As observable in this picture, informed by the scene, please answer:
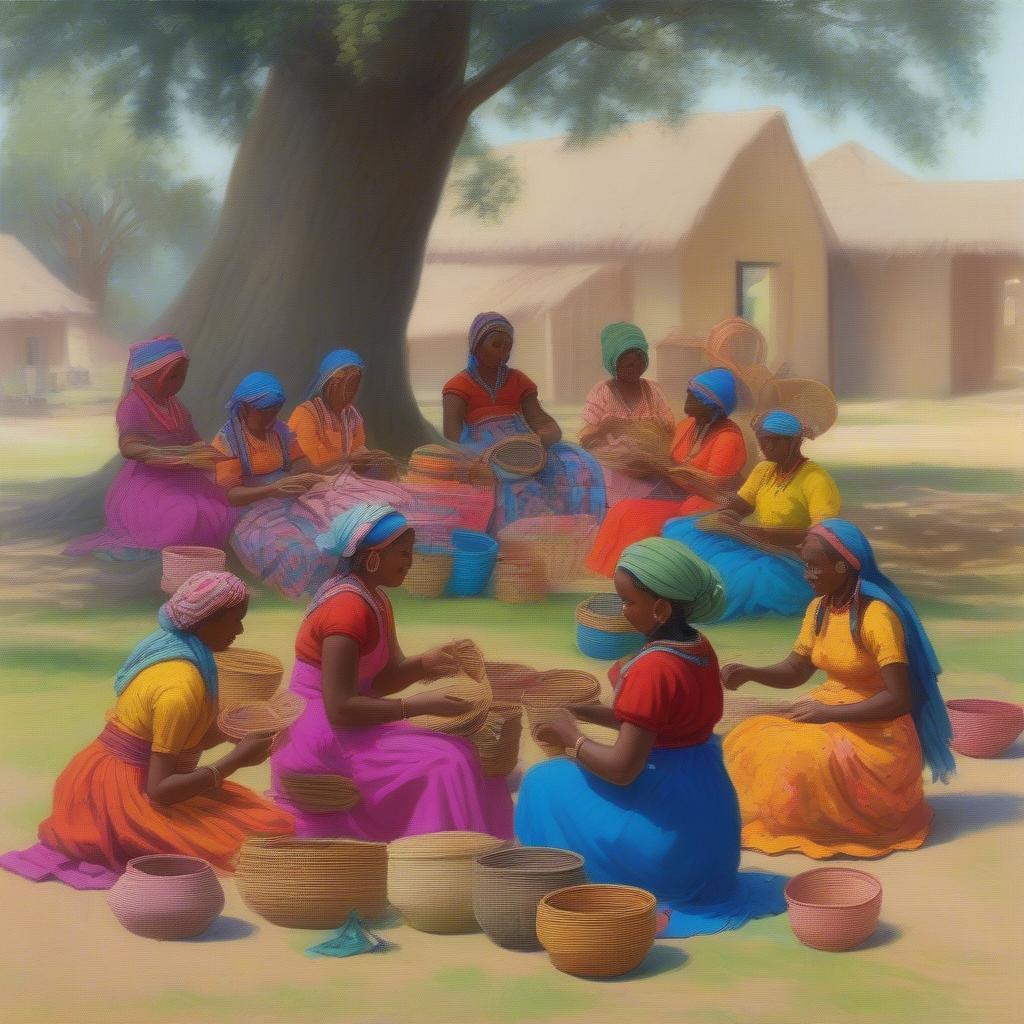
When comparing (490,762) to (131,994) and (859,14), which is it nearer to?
(131,994)

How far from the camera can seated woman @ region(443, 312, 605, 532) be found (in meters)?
9.60

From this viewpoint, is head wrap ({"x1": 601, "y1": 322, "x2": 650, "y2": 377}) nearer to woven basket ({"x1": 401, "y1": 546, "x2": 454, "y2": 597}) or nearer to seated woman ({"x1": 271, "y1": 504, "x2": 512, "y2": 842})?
woven basket ({"x1": 401, "y1": 546, "x2": 454, "y2": 597})

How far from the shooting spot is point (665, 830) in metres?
4.71

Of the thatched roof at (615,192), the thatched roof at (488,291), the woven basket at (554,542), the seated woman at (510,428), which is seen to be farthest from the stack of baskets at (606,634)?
the thatched roof at (615,192)

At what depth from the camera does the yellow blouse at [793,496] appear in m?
7.86

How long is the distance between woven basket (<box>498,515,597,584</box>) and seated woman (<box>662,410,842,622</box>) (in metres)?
0.73

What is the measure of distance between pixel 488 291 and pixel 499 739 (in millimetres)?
16031

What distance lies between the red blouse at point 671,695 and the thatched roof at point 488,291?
53.2 ft

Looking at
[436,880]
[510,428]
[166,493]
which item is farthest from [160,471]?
[436,880]

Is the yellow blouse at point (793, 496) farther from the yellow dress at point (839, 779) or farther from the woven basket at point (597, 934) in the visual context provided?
the woven basket at point (597, 934)

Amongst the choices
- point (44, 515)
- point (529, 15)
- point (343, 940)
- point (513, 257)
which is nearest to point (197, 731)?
point (343, 940)

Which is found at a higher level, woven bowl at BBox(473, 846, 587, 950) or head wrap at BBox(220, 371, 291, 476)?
head wrap at BBox(220, 371, 291, 476)

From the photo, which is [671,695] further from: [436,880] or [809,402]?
[809,402]

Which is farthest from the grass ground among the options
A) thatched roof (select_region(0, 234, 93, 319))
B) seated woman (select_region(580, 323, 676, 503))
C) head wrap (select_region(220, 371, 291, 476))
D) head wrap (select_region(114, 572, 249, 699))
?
thatched roof (select_region(0, 234, 93, 319))
